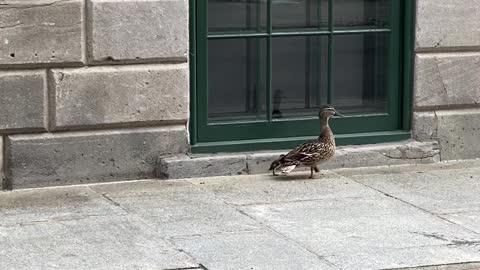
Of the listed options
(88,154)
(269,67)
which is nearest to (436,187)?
(269,67)

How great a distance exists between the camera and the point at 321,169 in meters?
9.88

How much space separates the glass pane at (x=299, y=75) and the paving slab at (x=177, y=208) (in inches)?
49.2

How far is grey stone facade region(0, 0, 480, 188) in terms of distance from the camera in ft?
29.3

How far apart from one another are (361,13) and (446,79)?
96cm

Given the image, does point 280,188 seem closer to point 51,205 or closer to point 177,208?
point 177,208

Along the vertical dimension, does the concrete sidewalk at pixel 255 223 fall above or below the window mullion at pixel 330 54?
below

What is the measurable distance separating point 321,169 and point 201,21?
1632 mm

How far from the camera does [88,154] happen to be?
30.2 feet

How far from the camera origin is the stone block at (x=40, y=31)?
29.0 feet

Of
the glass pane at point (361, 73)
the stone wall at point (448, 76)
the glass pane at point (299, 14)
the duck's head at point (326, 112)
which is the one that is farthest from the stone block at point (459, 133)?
the glass pane at point (299, 14)

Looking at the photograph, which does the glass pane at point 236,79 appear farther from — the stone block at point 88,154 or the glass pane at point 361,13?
the glass pane at point 361,13

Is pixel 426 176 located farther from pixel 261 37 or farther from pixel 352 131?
pixel 261 37

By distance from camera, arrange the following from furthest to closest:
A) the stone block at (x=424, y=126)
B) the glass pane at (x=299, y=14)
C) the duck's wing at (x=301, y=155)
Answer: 1. the stone block at (x=424, y=126)
2. the glass pane at (x=299, y=14)
3. the duck's wing at (x=301, y=155)

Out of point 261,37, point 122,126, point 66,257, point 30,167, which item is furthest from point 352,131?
point 66,257
